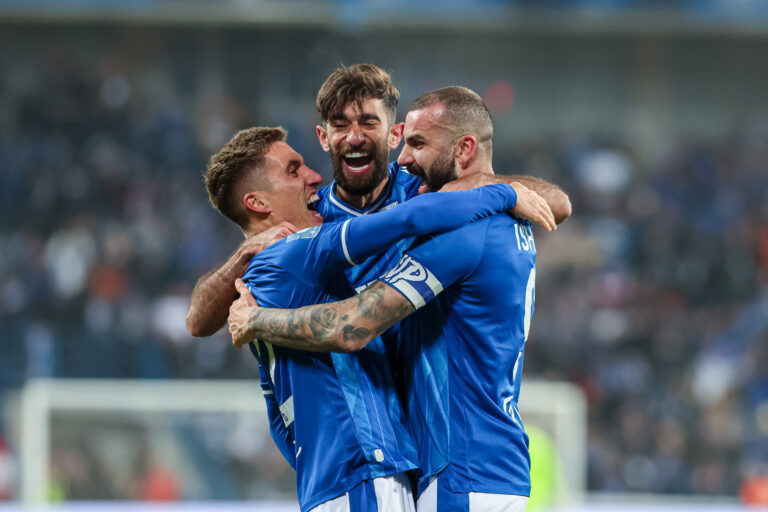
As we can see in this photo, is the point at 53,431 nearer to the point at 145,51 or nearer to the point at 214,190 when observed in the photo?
the point at 214,190

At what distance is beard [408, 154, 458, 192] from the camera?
378 centimetres

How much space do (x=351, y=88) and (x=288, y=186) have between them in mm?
491

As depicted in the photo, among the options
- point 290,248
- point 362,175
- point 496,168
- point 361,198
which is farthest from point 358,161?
point 496,168

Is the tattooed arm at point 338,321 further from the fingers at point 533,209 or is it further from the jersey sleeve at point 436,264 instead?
the fingers at point 533,209

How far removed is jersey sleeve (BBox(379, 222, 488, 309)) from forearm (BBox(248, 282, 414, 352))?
0.15 feet

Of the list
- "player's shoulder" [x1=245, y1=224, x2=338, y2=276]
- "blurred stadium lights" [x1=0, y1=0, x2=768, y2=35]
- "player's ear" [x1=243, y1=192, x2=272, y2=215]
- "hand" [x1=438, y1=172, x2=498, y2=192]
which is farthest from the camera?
"blurred stadium lights" [x1=0, y1=0, x2=768, y2=35]

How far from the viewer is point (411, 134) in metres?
3.79

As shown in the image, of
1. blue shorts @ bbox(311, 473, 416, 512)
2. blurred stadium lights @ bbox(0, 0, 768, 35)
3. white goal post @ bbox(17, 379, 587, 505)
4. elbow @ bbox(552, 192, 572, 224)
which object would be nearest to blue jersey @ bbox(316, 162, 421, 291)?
elbow @ bbox(552, 192, 572, 224)

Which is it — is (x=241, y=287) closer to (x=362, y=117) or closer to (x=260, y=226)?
(x=260, y=226)

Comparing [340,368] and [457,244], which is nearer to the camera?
[457,244]

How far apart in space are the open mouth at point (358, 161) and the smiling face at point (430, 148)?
33 cm

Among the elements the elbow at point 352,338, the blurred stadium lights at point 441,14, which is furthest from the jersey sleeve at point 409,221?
the blurred stadium lights at point 441,14

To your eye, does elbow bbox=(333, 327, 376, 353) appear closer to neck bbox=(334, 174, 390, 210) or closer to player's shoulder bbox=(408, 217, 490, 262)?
player's shoulder bbox=(408, 217, 490, 262)

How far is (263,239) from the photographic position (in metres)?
3.89
